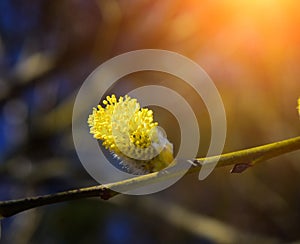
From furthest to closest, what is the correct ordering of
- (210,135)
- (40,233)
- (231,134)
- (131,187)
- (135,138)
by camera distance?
1. (40,233)
2. (231,134)
3. (210,135)
4. (135,138)
5. (131,187)

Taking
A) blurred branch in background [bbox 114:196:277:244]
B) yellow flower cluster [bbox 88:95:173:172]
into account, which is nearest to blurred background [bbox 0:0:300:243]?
blurred branch in background [bbox 114:196:277:244]

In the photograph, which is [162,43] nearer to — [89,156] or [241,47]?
[241,47]

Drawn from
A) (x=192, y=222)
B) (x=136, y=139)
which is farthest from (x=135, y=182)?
(x=192, y=222)

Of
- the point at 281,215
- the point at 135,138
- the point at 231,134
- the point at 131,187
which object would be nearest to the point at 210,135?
the point at 231,134

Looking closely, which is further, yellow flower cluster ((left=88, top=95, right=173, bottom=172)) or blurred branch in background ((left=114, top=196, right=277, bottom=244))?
blurred branch in background ((left=114, top=196, right=277, bottom=244))

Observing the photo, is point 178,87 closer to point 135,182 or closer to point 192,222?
point 192,222

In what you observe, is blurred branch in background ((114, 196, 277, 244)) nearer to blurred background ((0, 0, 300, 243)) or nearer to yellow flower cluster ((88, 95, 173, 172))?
blurred background ((0, 0, 300, 243))

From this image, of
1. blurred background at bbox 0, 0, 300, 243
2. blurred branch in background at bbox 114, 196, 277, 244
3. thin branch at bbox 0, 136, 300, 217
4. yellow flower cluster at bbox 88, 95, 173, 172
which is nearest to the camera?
thin branch at bbox 0, 136, 300, 217
